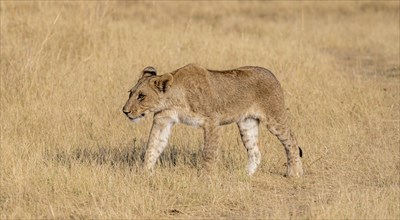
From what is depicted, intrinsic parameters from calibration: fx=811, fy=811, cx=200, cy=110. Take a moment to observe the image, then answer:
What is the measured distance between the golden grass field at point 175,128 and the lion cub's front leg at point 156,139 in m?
0.14

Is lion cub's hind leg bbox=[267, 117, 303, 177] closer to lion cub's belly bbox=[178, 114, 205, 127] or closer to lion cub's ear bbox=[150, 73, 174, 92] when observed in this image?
lion cub's belly bbox=[178, 114, 205, 127]

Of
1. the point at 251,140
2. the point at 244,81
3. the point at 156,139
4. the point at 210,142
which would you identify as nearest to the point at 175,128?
the point at 251,140

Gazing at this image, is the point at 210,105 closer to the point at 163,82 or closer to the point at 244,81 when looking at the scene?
the point at 163,82

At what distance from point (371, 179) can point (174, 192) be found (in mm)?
1873

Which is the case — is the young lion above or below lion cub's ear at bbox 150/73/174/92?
below

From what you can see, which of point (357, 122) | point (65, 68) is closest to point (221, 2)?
point (65, 68)

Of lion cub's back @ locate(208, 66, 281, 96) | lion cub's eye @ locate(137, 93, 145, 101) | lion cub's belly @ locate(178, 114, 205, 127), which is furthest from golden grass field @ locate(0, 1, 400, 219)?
lion cub's back @ locate(208, 66, 281, 96)

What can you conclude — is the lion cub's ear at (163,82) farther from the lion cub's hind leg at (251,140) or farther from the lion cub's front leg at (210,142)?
the lion cub's hind leg at (251,140)

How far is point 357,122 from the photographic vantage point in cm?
933

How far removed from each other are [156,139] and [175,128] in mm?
1968

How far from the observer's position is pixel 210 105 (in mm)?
6648

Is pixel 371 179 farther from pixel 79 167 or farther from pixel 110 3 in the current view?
pixel 110 3

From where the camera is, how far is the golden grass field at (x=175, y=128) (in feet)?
19.3

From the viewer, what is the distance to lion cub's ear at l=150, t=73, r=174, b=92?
6559 mm
